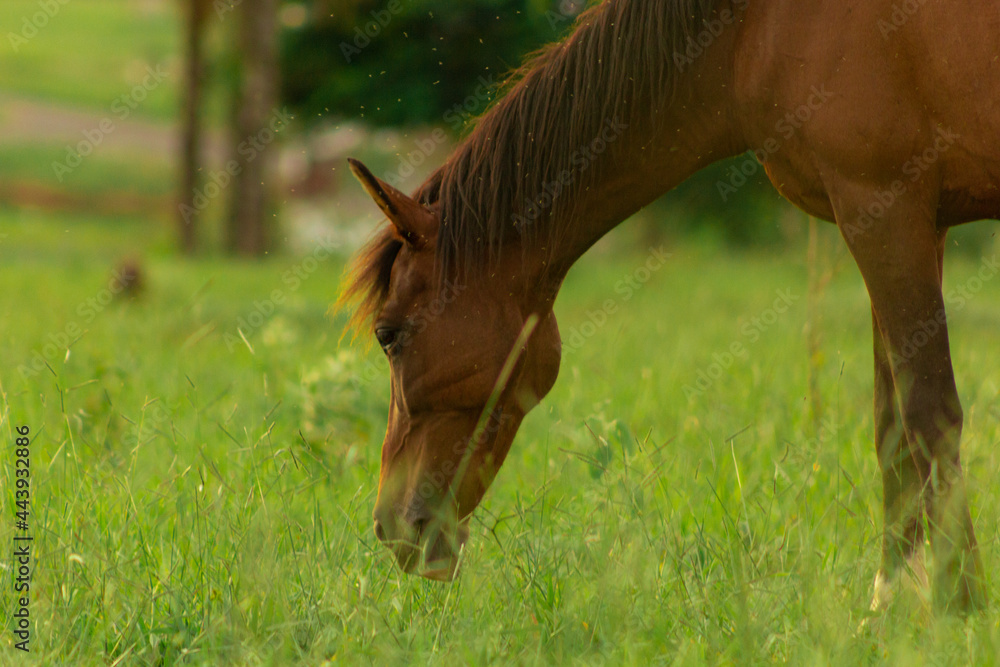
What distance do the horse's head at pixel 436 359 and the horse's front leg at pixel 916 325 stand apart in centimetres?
90

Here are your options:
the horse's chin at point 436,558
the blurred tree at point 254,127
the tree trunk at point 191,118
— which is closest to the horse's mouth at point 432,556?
the horse's chin at point 436,558

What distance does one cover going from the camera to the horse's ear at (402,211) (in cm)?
252

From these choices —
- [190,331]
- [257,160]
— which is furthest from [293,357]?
[257,160]

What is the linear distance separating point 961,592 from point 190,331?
599 cm

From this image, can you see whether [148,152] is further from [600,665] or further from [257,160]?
[600,665]

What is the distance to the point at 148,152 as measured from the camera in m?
32.7

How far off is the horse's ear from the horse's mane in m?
0.05

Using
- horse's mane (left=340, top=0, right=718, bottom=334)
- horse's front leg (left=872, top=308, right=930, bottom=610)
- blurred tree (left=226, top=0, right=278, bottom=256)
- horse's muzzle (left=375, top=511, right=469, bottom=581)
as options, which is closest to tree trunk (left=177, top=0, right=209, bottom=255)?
blurred tree (left=226, top=0, right=278, bottom=256)

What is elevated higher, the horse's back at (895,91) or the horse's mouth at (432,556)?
the horse's back at (895,91)

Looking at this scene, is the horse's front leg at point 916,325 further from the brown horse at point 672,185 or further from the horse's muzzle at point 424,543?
the horse's muzzle at point 424,543

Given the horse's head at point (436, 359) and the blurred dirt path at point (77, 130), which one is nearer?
the horse's head at point (436, 359)

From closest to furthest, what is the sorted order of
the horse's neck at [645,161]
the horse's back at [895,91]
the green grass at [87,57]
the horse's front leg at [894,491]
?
the horse's back at [895,91], the horse's front leg at [894,491], the horse's neck at [645,161], the green grass at [87,57]

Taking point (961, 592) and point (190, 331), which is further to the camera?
point (190, 331)

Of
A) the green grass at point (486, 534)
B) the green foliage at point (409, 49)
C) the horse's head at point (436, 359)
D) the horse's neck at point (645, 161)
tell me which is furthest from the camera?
the green foliage at point (409, 49)
